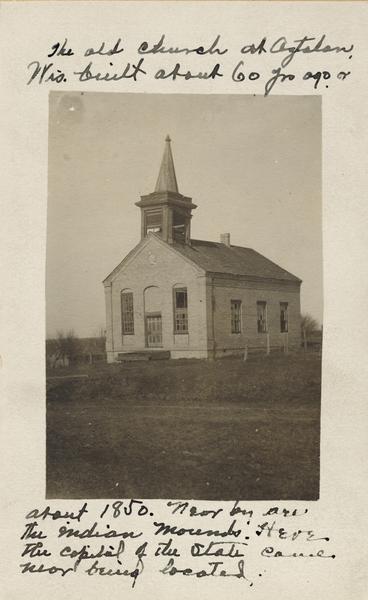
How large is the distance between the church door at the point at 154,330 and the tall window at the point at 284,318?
124 cm

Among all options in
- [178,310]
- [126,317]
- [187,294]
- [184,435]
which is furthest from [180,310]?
[184,435]

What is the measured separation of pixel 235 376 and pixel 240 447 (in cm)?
66

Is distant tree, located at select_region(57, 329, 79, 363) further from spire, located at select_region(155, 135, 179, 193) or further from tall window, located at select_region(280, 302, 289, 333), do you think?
tall window, located at select_region(280, 302, 289, 333)

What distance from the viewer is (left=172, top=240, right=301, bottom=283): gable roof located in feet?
15.3

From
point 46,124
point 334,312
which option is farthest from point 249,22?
point 334,312

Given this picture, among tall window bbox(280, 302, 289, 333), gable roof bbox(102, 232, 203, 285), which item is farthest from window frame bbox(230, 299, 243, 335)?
gable roof bbox(102, 232, 203, 285)

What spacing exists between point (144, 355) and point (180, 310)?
576 millimetres

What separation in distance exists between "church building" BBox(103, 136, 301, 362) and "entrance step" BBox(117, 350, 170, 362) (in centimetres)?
3

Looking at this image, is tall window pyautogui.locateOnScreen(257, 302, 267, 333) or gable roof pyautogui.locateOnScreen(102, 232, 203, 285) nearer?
gable roof pyautogui.locateOnScreen(102, 232, 203, 285)

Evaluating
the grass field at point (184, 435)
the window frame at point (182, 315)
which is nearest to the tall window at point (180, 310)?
the window frame at point (182, 315)

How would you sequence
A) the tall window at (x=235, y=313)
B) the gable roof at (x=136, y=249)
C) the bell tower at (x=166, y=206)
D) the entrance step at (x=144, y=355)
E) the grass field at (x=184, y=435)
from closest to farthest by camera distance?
the grass field at (x=184, y=435)
the bell tower at (x=166, y=206)
the gable roof at (x=136, y=249)
the entrance step at (x=144, y=355)
the tall window at (x=235, y=313)

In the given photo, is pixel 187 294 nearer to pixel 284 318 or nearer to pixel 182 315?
pixel 182 315

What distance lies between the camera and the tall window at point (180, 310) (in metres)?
4.50

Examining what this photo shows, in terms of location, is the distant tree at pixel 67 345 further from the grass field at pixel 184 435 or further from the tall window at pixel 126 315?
the tall window at pixel 126 315
